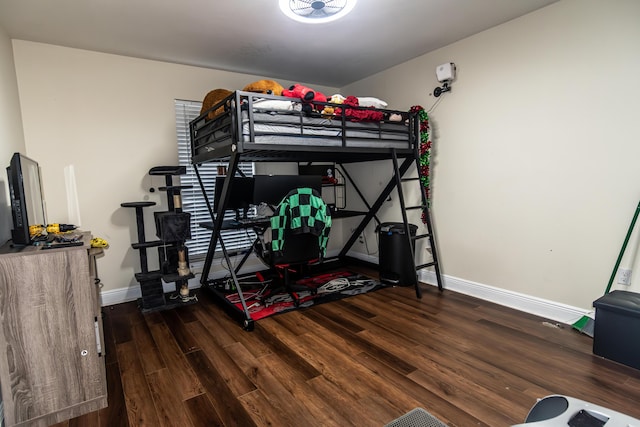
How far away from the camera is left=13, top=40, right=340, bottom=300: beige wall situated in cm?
277

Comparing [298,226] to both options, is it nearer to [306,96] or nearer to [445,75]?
[306,96]

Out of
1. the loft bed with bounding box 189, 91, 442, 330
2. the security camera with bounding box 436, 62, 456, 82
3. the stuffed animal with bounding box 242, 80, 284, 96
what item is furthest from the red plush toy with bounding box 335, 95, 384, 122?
the security camera with bounding box 436, 62, 456, 82

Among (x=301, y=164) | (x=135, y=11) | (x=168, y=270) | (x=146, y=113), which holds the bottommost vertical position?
(x=168, y=270)

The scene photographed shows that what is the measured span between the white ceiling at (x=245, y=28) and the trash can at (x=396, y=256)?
186 cm

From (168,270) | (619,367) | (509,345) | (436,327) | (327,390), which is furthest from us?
(168,270)

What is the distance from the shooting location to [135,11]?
2.24 meters

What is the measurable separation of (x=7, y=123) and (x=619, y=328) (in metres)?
4.28

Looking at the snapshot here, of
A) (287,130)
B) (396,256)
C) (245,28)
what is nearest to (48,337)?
(287,130)

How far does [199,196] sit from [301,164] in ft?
4.72

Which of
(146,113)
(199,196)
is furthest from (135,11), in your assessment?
(199,196)

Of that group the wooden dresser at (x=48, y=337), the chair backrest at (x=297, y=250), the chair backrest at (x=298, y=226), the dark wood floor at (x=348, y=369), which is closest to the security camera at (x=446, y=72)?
the chair backrest at (x=298, y=226)

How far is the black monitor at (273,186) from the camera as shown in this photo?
3.38 metres

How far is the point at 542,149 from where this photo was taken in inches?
101

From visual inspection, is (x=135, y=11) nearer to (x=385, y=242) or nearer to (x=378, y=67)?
(x=378, y=67)
